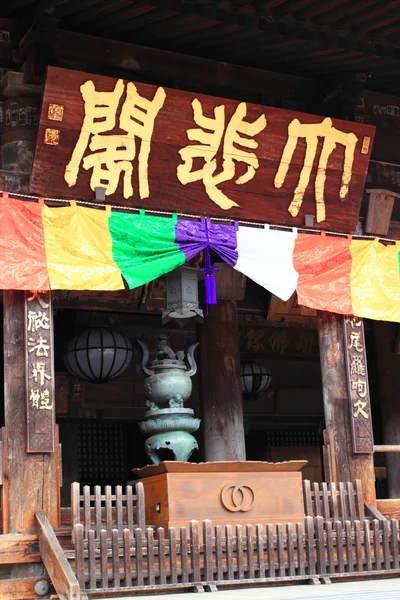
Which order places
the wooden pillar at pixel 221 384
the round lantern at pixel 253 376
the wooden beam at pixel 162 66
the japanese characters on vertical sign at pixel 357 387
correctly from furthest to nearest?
the round lantern at pixel 253 376 → the wooden pillar at pixel 221 384 → the japanese characters on vertical sign at pixel 357 387 → the wooden beam at pixel 162 66

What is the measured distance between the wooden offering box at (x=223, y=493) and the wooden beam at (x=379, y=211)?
2793 mm

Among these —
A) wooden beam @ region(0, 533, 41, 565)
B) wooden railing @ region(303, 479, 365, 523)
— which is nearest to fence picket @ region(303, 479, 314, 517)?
wooden railing @ region(303, 479, 365, 523)

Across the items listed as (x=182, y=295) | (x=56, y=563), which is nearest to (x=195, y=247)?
(x=182, y=295)

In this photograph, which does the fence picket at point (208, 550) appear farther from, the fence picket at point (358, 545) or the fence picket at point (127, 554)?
the fence picket at point (358, 545)

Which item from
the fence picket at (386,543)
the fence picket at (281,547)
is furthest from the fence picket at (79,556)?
the fence picket at (386,543)

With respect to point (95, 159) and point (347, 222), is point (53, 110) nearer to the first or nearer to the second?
point (95, 159)

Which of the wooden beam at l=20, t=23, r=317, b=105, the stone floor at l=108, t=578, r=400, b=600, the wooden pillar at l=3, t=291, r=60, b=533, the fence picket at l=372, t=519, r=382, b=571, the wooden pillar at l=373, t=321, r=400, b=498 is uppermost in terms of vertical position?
the wooden beam at l=20, t=23, r=317, b=105

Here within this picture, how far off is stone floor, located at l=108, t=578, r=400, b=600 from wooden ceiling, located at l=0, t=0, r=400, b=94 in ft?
14.6

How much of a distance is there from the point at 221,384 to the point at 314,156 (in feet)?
8.26

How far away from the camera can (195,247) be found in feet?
27.7

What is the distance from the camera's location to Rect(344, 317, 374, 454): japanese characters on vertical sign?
28.5 ft

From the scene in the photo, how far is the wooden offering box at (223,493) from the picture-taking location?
732cm

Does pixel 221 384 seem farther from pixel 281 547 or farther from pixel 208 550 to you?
pixel 208 550

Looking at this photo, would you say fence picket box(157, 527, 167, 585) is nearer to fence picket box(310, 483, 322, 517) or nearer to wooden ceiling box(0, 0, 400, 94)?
fence picket box(310, 483, 322, 517)
